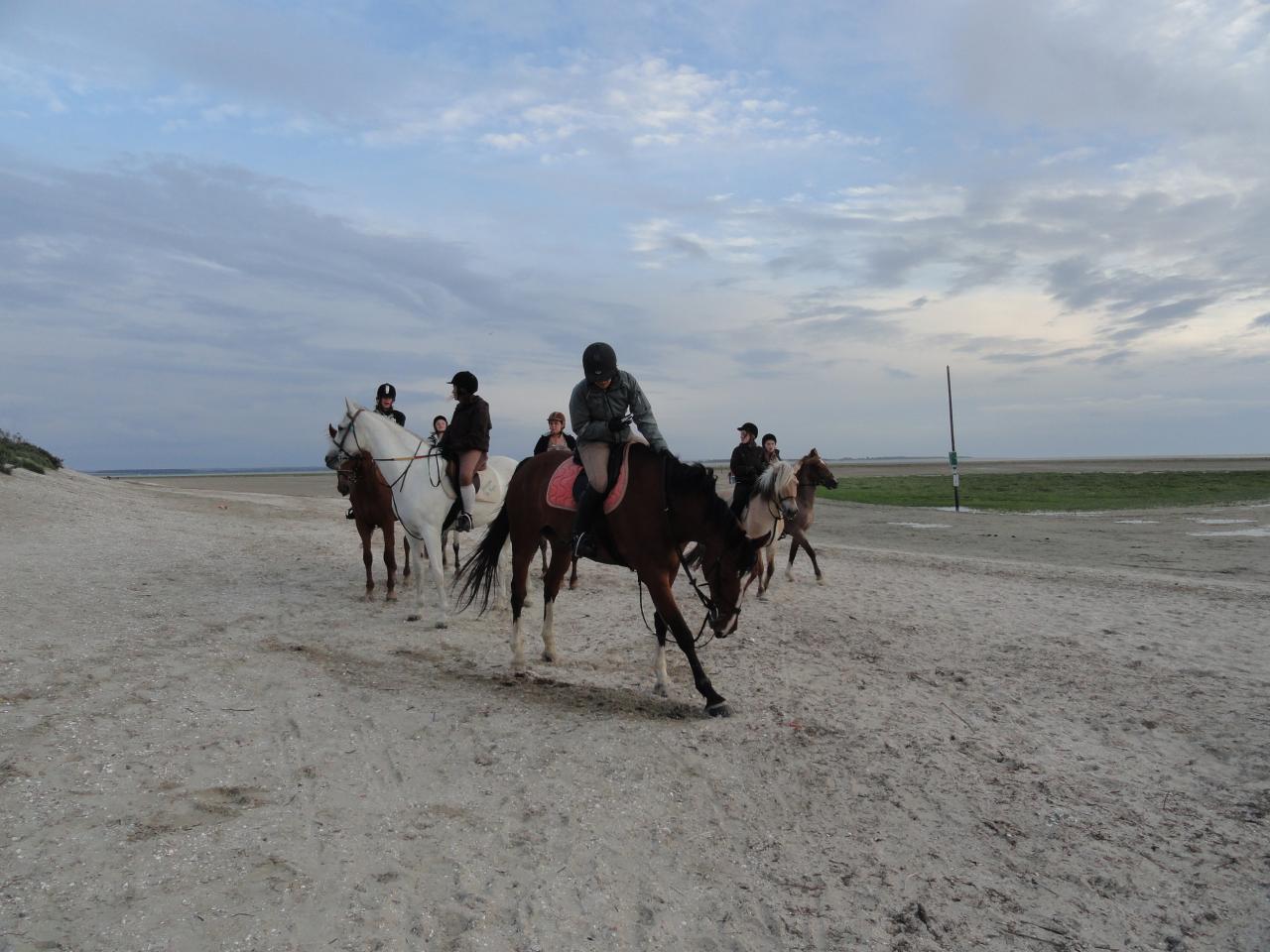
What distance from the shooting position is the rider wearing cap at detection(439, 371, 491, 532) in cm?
930

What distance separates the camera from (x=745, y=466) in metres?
9.03

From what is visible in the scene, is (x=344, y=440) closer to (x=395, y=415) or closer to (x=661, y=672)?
(x=395, y=415)

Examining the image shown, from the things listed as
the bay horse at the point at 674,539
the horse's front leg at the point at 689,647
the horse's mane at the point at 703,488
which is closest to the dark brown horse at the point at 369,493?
the bay horse at the point at 674,539

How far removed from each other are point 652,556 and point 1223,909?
4.00 meters

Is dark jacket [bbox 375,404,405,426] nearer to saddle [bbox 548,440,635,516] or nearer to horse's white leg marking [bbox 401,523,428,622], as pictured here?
horse's white leg marking [bbox 401,523,428,622]

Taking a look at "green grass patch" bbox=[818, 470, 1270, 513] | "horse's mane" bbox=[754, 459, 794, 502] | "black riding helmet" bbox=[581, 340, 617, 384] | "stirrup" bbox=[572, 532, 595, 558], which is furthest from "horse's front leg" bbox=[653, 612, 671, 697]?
"green grass patch" bbox=[818, 470, 1270, 513]

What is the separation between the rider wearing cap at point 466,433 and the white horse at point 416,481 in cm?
24

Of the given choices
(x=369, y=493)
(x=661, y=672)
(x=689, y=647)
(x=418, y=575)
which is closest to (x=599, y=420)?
(x=689, y=647)

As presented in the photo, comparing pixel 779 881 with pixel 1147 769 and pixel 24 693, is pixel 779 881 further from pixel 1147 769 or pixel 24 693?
pixel 24 693

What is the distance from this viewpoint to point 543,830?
4254 mm

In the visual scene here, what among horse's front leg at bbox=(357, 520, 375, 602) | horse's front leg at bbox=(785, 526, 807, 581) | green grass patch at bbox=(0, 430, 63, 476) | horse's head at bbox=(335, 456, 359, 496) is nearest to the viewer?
horse's head at bbox=(335, 456, 359, 496)

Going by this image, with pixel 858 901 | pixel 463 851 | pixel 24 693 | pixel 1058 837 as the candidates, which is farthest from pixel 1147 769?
pixel 24 693

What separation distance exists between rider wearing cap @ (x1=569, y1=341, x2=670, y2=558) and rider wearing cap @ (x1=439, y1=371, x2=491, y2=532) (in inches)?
113

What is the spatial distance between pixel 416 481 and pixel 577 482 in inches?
134
